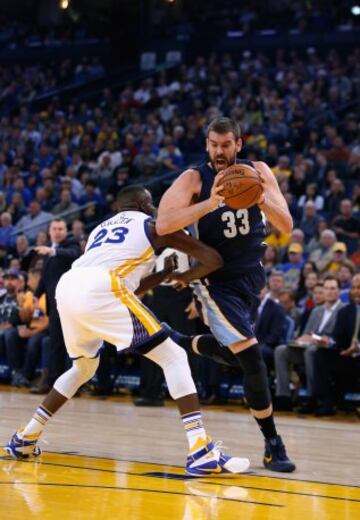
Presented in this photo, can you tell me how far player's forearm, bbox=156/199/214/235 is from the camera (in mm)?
5996

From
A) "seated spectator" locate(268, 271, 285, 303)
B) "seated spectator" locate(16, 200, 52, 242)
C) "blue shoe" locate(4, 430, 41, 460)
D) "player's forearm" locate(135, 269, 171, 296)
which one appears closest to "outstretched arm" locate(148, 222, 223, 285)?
"player's forearm" locate(135, 269, 171, 296)

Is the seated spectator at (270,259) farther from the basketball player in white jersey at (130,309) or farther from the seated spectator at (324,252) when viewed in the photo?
the basketball player in white jersey at (130,309)

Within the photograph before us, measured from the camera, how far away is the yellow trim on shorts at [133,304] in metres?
6.10

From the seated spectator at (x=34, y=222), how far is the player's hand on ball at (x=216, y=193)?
40.9ft

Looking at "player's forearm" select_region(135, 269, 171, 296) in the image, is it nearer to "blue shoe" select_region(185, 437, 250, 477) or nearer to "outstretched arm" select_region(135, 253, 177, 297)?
"outstretched arm" select_region(135, 253, 177, 297)

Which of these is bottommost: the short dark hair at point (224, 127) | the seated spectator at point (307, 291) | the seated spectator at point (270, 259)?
the seated spectator at point (307, 291)

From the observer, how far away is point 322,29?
84.4ft

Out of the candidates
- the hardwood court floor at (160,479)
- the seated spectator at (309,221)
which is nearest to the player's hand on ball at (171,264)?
the hardwood court floor at (160,479)

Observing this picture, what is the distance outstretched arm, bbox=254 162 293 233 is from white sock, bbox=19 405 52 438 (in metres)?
1.89

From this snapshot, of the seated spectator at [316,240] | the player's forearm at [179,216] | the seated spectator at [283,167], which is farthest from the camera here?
the seated spectator at [283,167]

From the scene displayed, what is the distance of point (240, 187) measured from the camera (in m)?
5.89

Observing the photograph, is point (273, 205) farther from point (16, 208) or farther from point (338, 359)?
point (16, 208)

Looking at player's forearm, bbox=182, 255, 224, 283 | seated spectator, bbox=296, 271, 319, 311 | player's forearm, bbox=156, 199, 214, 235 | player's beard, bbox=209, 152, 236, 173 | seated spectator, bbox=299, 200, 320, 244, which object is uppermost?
player's beard, bbox=209, 152, 236, 173

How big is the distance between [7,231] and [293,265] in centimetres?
658
